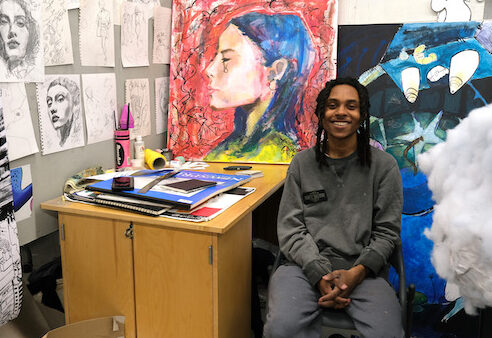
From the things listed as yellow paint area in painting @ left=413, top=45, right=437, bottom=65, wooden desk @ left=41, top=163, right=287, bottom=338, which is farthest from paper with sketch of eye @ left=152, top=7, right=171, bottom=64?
yellow paint area in painting @ left=413, top=45, right=437, bottom=65

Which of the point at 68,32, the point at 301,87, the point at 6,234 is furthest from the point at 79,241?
the point at 301,87

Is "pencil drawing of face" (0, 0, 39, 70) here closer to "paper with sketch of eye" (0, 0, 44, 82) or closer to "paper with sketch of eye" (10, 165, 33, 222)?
"paper with sketch of eye" (0, 0, 44, 82)

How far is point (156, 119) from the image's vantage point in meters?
2.09

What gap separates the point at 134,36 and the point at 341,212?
114 cm

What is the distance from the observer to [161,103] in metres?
2.12

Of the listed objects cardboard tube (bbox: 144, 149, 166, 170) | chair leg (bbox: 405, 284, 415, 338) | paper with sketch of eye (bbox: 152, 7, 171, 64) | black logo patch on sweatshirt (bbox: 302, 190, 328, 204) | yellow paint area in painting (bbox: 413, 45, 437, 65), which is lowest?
chair leg (bbox: 405, 284, 415, 338)

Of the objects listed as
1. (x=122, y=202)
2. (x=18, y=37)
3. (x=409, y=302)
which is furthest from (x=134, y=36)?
(x=409, y=302)

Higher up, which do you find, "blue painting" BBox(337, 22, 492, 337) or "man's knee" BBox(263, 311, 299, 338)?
"blue painting" BBox(337, 22, 492, 337)

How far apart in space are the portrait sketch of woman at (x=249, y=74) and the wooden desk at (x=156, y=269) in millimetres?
489

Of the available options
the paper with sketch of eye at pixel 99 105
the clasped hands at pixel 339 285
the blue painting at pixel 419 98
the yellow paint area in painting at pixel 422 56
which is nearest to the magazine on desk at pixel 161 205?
the paper with sketch of eye at pixel 99 105

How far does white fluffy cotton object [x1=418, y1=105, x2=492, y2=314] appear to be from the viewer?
90cm

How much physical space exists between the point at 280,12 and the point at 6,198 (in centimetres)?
132

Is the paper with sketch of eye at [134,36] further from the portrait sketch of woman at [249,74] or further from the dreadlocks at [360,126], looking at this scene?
the dreadlocks at [360,126]

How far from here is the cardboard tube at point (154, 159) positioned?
1866mm
